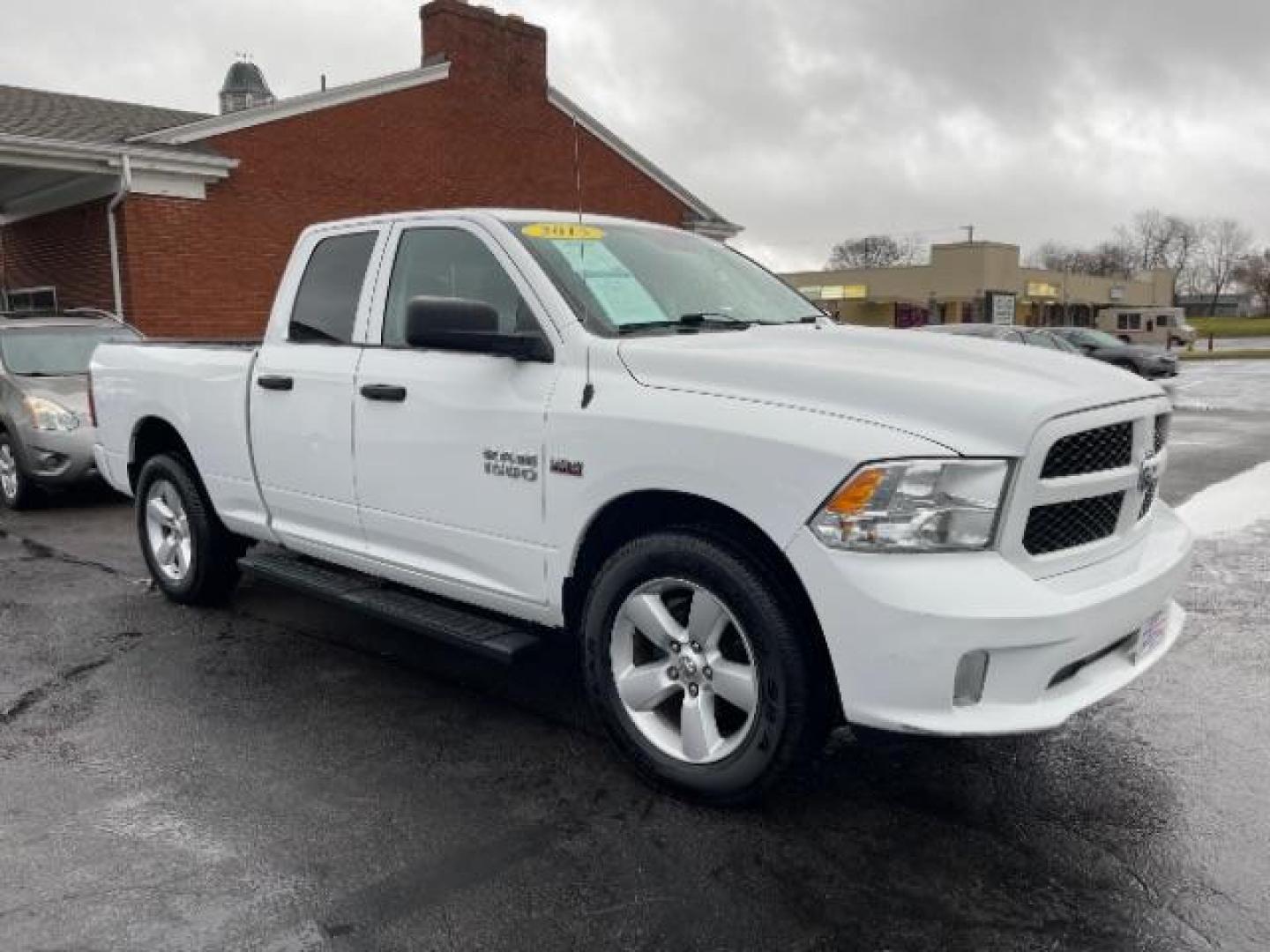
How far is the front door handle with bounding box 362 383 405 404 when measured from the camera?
407 cm

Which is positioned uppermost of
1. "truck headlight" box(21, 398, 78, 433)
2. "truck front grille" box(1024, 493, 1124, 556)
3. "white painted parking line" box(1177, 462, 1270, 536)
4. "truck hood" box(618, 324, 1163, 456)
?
"truck hood" box(618, 324, 1163, 456)

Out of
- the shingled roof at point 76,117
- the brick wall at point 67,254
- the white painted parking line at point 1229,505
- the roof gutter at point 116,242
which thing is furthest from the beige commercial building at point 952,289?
the white painted parking line at point 1229,505

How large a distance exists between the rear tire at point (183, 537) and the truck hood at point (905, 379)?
3112mm

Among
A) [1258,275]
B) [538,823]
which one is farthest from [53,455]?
[1258,275]

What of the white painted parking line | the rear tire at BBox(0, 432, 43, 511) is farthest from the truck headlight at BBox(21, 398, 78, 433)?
the white painted parking line

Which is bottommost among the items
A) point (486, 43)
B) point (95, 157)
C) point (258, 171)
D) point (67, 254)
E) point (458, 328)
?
point (458, 328)

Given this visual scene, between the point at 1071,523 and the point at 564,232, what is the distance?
2.20m

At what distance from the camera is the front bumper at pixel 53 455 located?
8812 mm

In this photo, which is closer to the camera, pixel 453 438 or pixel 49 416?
pixel 453 438

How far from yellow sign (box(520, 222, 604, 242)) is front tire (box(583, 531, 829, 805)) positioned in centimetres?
136

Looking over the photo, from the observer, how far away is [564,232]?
4.11 metres

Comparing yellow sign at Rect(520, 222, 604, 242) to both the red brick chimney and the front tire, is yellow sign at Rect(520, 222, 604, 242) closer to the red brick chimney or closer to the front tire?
the front tire

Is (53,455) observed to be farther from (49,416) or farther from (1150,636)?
(1150,636)

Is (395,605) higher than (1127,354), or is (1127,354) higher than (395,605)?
(1127,354)
